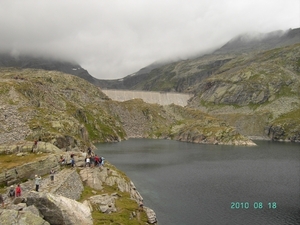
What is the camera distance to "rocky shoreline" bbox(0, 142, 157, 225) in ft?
125

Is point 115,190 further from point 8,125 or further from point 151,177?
point 8,125

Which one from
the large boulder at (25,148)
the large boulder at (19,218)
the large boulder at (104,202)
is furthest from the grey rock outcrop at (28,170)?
the large boulder at (19,218)

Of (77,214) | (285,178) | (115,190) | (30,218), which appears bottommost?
(285,178)

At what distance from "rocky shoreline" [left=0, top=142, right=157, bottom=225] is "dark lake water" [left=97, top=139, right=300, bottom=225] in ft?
36.3

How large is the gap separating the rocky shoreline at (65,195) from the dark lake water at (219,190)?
11.1 m

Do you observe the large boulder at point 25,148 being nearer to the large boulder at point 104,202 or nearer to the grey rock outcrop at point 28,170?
the grey rock outcrop at point 28,170

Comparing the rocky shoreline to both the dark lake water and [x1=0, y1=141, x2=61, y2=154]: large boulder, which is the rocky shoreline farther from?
the dark lake water

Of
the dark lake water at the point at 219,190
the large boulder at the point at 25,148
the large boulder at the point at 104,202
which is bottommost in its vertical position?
the dark lake water at the point at 219,190

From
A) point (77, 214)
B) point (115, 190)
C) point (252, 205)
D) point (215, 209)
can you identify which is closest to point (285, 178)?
point (252, 205)

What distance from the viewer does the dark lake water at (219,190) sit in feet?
222

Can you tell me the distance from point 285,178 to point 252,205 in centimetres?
3880

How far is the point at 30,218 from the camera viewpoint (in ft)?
112

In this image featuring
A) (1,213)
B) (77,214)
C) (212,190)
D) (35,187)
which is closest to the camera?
(1,213)

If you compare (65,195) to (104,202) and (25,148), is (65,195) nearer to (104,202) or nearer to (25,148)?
(104,202)
